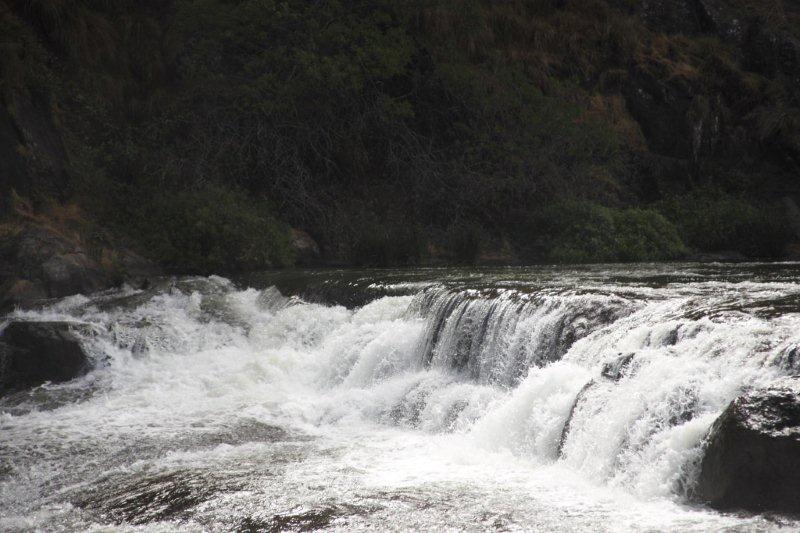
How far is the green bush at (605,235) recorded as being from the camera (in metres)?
16.6

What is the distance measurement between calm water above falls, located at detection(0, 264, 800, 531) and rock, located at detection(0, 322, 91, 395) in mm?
303

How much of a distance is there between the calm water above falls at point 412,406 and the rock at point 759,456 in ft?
0.46

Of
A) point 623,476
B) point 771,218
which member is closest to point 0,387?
point 623,476

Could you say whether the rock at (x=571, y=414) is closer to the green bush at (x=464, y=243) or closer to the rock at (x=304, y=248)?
the green bush at (x=464, y=243)

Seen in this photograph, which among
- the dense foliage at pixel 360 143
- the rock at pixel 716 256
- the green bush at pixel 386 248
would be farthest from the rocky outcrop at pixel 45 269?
the rock at pixel 716 256

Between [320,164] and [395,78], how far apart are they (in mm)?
2721

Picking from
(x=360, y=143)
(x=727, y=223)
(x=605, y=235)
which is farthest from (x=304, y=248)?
(x=727, y=223)

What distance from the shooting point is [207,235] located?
15.6 m

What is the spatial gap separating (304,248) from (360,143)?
3.21 m

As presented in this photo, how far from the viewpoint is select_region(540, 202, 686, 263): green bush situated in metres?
16.6

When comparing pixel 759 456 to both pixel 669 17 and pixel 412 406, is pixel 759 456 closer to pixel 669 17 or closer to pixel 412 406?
pixel 412 406

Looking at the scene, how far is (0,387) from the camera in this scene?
32.4ft

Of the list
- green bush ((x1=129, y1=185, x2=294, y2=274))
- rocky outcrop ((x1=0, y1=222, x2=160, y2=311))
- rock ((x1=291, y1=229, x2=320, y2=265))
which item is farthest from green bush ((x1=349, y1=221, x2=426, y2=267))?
rocky outcrop ((x1=0, y1=222, x2=160, y2=311))

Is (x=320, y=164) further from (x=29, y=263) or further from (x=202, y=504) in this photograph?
(x=202, y=504)
